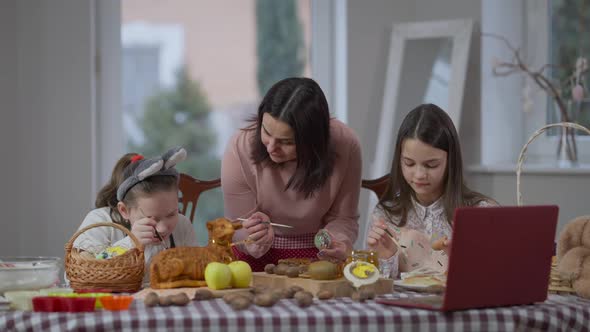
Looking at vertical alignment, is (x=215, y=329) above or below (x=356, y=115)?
below

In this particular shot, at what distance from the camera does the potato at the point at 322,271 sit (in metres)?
1.83

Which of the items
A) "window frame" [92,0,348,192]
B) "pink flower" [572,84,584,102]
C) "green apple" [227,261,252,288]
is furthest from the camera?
"window frame" [92,0,348,192]

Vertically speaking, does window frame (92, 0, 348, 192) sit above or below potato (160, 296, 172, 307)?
above

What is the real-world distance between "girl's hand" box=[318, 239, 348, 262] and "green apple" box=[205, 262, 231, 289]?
1.19 feet

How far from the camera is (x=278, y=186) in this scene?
2439mm

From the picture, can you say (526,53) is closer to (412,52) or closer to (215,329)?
(412,52)

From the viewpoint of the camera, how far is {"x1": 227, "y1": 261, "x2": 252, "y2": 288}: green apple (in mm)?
1845

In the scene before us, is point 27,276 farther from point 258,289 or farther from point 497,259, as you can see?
point 497,259

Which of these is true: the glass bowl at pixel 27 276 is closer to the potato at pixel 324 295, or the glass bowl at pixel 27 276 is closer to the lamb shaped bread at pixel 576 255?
the potato at pixel 324 295

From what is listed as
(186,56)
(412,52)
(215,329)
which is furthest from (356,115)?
(215,329)

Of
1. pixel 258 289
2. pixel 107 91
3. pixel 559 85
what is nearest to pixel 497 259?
pixel 258 289

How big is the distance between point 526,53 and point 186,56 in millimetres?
2544

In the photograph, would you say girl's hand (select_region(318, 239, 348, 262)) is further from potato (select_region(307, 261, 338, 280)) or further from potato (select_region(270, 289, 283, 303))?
potato (select_region(270, 289, 283, 303))

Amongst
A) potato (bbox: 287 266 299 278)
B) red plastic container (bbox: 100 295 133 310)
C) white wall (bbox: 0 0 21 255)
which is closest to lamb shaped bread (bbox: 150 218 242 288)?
potato (bbox: 287 266 299 278)
